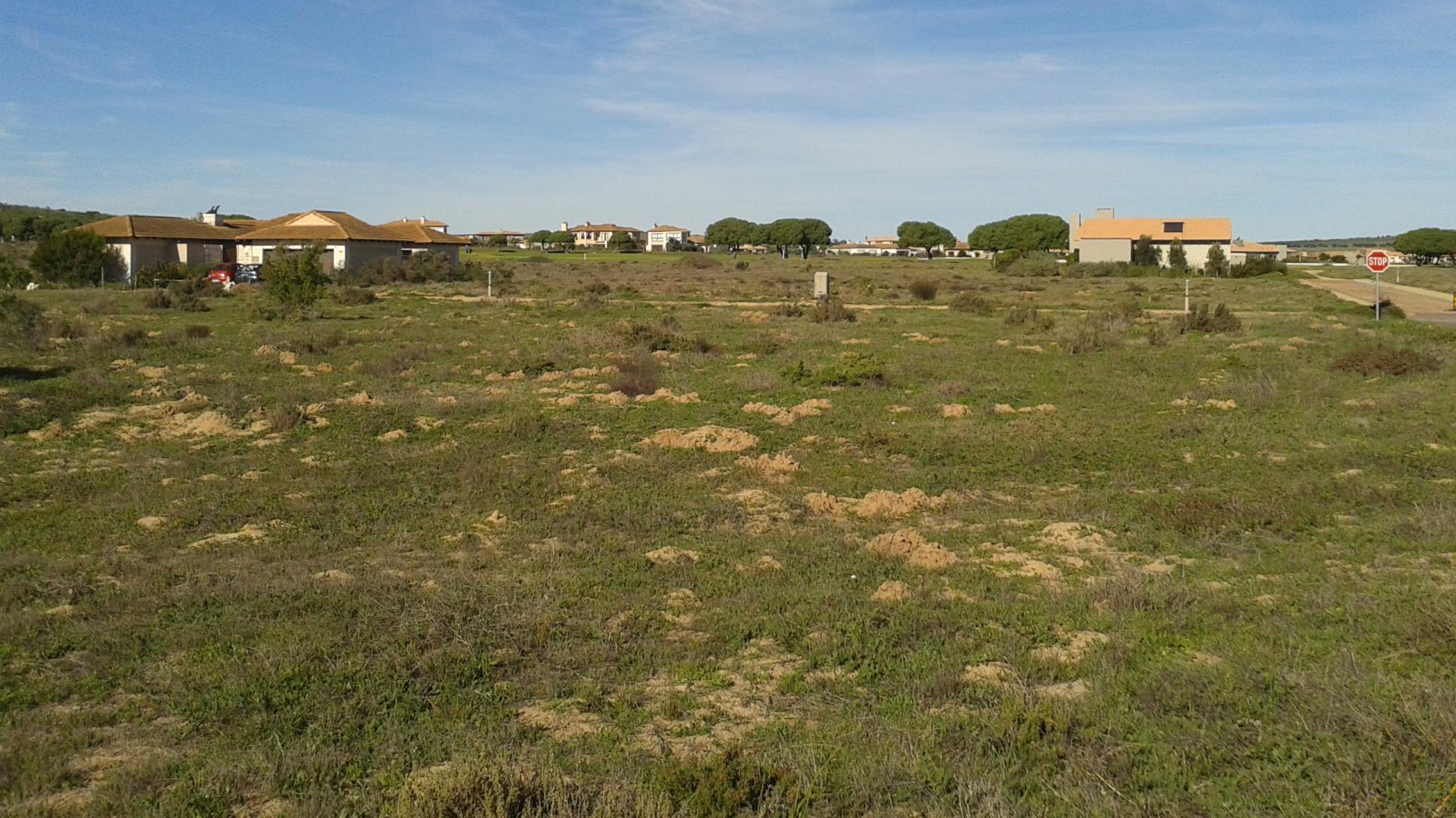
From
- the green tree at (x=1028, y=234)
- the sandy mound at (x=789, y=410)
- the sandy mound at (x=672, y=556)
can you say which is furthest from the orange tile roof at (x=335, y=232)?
the green tree at (x=1028, y=234)

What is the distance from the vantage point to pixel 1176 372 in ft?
70.0

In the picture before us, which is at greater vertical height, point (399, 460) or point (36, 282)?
point (36, 282)

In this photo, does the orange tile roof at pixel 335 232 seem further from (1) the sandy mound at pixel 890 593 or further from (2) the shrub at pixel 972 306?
(1) the sandy mound at pixel 890 593

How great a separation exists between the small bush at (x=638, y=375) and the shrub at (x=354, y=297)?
20.8 metres

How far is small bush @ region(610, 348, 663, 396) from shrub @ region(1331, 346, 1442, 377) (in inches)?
527

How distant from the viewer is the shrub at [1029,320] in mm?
30422

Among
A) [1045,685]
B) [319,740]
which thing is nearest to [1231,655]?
[1045,685]

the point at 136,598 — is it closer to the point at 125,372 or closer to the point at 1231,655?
the point at 1231,655

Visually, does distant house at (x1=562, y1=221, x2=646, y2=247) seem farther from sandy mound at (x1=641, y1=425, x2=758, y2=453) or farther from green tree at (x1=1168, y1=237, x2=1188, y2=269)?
sandy mound at (x1=641, y1=425, x2=758, y2=453)

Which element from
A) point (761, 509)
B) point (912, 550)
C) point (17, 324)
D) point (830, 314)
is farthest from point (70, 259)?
point (912, 550)

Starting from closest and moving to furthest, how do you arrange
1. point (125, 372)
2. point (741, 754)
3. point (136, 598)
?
point (741, 754), point (136, 598), point (125, 372)

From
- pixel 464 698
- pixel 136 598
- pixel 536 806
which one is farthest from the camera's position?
pixel 136 598

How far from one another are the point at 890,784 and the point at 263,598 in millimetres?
5640

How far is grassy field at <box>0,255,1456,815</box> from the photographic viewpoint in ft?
18.3
